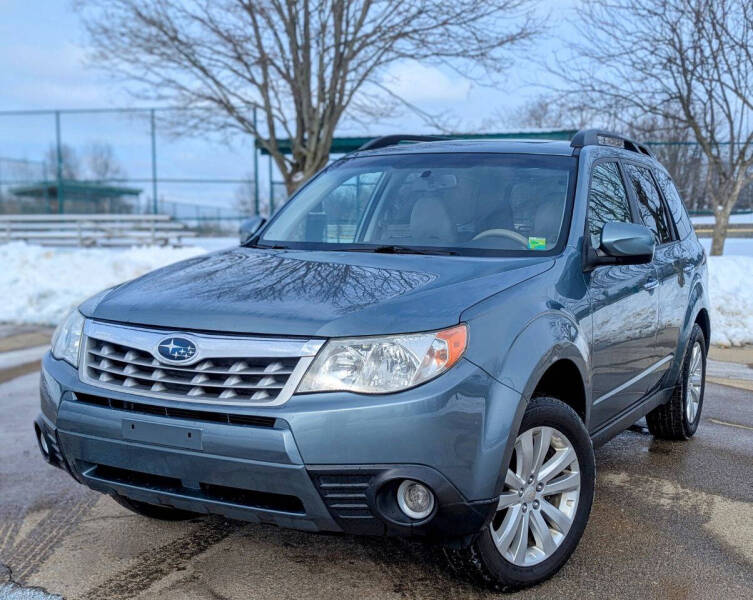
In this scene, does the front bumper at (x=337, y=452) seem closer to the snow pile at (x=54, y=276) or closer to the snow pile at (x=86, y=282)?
the snow pile at (x=86, y=282)

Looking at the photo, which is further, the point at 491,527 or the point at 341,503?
the point at 491,527

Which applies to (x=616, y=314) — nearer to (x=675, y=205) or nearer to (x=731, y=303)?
(x=675, y=205)

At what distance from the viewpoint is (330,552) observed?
3.43 m

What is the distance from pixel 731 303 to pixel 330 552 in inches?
305

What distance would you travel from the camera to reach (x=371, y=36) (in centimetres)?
1383

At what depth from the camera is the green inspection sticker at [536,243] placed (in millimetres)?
3583

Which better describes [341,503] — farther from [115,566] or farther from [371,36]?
[371,36]

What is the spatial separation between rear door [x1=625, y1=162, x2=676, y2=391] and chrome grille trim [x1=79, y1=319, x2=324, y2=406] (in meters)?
2.44

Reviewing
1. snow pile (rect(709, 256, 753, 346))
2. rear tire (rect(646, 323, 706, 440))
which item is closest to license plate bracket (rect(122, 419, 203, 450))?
rear tire (rect(646, 323, 706, 440))

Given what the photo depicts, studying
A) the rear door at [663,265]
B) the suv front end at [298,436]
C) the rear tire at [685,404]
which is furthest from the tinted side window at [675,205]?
the suv front end at [298,436]

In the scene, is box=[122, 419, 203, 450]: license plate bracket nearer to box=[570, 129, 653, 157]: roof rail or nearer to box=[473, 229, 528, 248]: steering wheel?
box=[473, 229, 528, 248]: steering wheel

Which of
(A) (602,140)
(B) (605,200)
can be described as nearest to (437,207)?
(B) (605,200)

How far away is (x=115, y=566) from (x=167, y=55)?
12196 millimetres

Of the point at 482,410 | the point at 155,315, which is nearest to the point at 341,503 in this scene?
the point at 482,410
